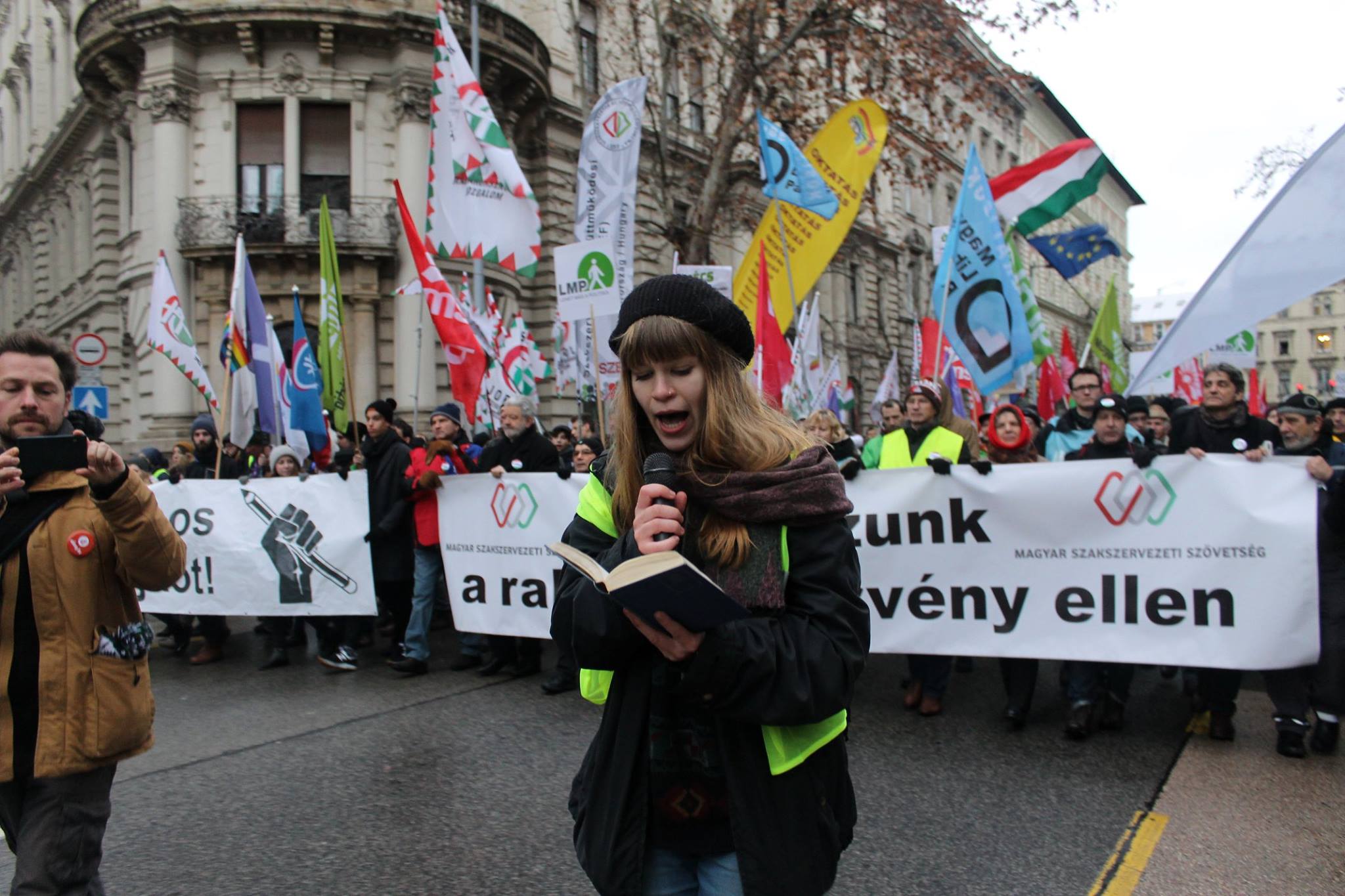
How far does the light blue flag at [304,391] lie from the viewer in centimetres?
983

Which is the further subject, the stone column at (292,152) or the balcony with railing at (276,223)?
the stone column at (292,152)

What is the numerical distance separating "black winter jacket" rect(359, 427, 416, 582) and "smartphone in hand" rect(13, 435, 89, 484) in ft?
15.4

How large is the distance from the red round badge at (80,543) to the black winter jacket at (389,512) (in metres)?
4.54

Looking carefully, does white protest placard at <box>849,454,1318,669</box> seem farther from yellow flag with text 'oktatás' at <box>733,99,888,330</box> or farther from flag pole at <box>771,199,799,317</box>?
yellow flag with text 'oktatás' at <box>733,99,888,330</box>

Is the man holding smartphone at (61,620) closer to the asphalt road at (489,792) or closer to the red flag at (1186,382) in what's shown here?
the asphalt road at (489,792)

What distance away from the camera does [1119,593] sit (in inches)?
198

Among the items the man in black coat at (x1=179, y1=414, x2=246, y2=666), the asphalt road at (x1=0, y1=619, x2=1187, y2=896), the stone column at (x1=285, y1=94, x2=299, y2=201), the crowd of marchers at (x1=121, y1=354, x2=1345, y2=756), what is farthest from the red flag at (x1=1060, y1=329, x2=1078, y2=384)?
the asphalt road at (x1=0, y1=619, x2=1187, y2=896)

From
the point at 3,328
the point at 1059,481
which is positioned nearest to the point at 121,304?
the point at 3,328

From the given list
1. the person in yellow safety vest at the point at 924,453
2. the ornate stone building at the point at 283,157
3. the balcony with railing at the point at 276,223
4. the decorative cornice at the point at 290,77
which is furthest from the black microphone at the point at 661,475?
the decorative cornice at the point at 290,77

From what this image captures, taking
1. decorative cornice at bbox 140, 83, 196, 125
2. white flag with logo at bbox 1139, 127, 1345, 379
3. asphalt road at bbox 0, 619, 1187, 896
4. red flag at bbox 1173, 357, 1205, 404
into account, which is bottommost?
asphalt road at bbox 0, 619, 1187, 896

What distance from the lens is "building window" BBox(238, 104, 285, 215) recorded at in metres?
20.5

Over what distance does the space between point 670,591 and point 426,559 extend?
6014 mm

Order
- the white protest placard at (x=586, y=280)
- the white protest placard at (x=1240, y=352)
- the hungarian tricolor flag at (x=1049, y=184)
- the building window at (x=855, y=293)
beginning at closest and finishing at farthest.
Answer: the white protest placard at (x=586, y=280) < the hungarian tricolor flag at (x=1049, y=184) < the white protest placard at (x=1240, y=352) < the building window at (x=855, y=293)

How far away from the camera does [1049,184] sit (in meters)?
9.92
